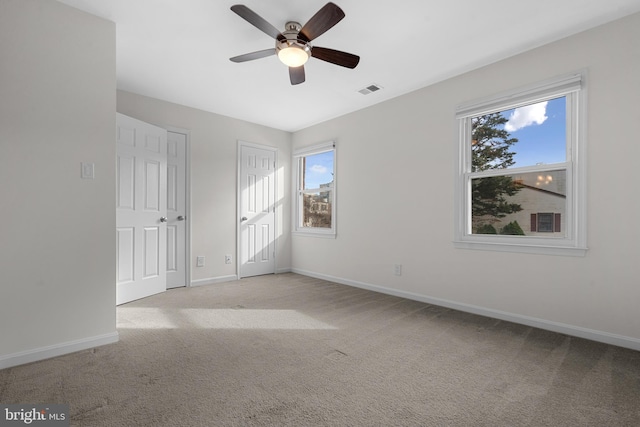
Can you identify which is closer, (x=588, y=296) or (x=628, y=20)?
(x=628, y=20)

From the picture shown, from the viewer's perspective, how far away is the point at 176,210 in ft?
14.0

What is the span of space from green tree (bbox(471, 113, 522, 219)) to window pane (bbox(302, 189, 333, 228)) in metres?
2.26

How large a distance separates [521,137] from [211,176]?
396 centimetres

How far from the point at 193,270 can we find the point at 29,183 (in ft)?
8.21

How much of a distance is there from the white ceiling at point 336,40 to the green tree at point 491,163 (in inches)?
24.7

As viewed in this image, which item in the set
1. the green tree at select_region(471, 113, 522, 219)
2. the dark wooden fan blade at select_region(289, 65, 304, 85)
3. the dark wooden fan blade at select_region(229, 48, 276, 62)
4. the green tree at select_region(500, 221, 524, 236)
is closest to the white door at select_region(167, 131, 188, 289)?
the dark wooden fan blade at select_region(229, 48, 276, 62)

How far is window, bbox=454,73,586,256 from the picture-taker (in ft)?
8.71

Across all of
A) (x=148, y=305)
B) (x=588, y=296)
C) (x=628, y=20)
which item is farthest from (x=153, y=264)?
(x=628, y=20)

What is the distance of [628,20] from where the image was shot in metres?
2.38

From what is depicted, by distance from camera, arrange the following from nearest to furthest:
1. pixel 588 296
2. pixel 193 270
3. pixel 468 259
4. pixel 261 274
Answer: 1. pixel 588 296
2. pixel 468 259
3. pixel 193 270
4. pixel 261 274

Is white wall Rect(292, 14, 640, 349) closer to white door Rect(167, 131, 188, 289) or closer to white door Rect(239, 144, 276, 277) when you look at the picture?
white door Rect(239, 144, 276, 277)

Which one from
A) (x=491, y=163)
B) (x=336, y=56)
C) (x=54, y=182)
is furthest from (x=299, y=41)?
(x=491, y=163)

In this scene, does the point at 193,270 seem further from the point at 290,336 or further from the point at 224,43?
the point at 224,43

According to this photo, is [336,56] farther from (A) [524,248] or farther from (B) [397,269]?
(B) [397,269]
